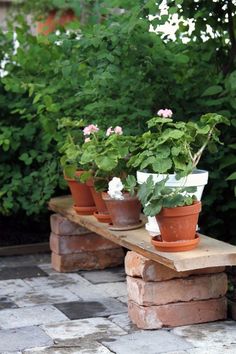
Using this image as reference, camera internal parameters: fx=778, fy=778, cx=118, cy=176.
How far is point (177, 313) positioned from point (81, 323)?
2.00ft

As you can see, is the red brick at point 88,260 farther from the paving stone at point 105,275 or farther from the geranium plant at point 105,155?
the geranium plant at point 105,155

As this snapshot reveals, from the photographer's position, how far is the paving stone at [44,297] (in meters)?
5.31

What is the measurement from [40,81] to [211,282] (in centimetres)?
274

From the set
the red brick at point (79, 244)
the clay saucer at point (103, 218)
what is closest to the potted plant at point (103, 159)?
the clay saucer at point (103, 218)

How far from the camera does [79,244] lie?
243 inches

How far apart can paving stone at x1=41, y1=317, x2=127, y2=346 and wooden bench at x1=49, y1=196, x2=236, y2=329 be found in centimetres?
17

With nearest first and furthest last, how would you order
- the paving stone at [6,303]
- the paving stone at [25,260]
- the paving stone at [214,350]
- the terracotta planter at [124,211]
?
the paving stone at [214,350] → the terracotta planter at [124,211] → the paving stone at [6,303] → the paving stone at [25,260]

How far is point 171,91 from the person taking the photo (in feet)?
19.2

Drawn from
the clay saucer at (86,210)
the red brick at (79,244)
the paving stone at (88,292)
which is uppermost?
the clay saucer at (86,210)

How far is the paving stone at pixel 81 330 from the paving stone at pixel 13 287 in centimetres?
82

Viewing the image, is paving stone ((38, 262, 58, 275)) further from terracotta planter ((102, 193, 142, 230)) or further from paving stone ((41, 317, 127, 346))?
paving stone ((41, 317, 127, 346))

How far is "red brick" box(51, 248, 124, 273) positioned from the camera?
615 centimetres

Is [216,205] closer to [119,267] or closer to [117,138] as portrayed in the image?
[119,267]

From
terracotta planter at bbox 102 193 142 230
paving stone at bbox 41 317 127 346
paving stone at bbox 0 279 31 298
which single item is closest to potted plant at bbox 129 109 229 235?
terracotta planter at bbox 102 193 142 230
